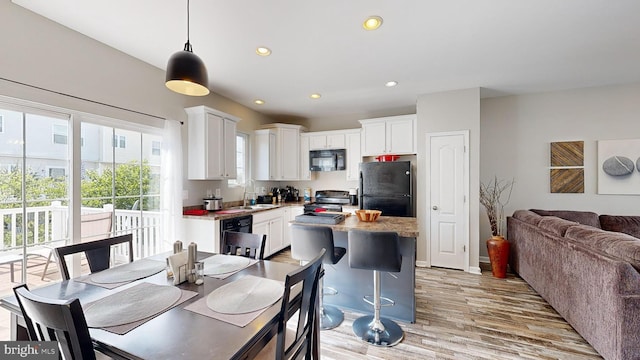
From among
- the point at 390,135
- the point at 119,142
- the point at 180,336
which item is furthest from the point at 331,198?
the point at 180,336

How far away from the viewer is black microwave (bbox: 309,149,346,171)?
480 centimetres

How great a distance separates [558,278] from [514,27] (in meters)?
2.32

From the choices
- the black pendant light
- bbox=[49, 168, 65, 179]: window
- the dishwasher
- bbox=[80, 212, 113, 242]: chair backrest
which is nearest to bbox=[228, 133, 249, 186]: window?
the dishwasher

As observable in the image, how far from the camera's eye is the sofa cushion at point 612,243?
5.50 feet

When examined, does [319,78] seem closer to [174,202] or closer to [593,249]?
[174,202]

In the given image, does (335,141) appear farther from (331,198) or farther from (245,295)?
(245,295)

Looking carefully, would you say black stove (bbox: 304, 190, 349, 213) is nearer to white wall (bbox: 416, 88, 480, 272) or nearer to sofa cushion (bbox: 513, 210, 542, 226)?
white wall (bbox: 416, 88, 480, 272)

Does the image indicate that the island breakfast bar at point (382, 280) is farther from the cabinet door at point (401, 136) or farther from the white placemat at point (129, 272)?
the cabinet door at point (401, 136)

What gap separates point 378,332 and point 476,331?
2.88ft

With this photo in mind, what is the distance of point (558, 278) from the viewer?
240 cm

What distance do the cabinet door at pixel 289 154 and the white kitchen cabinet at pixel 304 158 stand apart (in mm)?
74

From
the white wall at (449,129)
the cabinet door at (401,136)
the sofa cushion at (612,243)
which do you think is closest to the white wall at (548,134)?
the white wall at (449,129)

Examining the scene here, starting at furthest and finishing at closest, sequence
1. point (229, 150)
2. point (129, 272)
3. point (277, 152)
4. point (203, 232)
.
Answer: point (277, 152) < point (229, 150) < point (203, 232) < point (129, 272)

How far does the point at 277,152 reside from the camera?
501 centimetres
